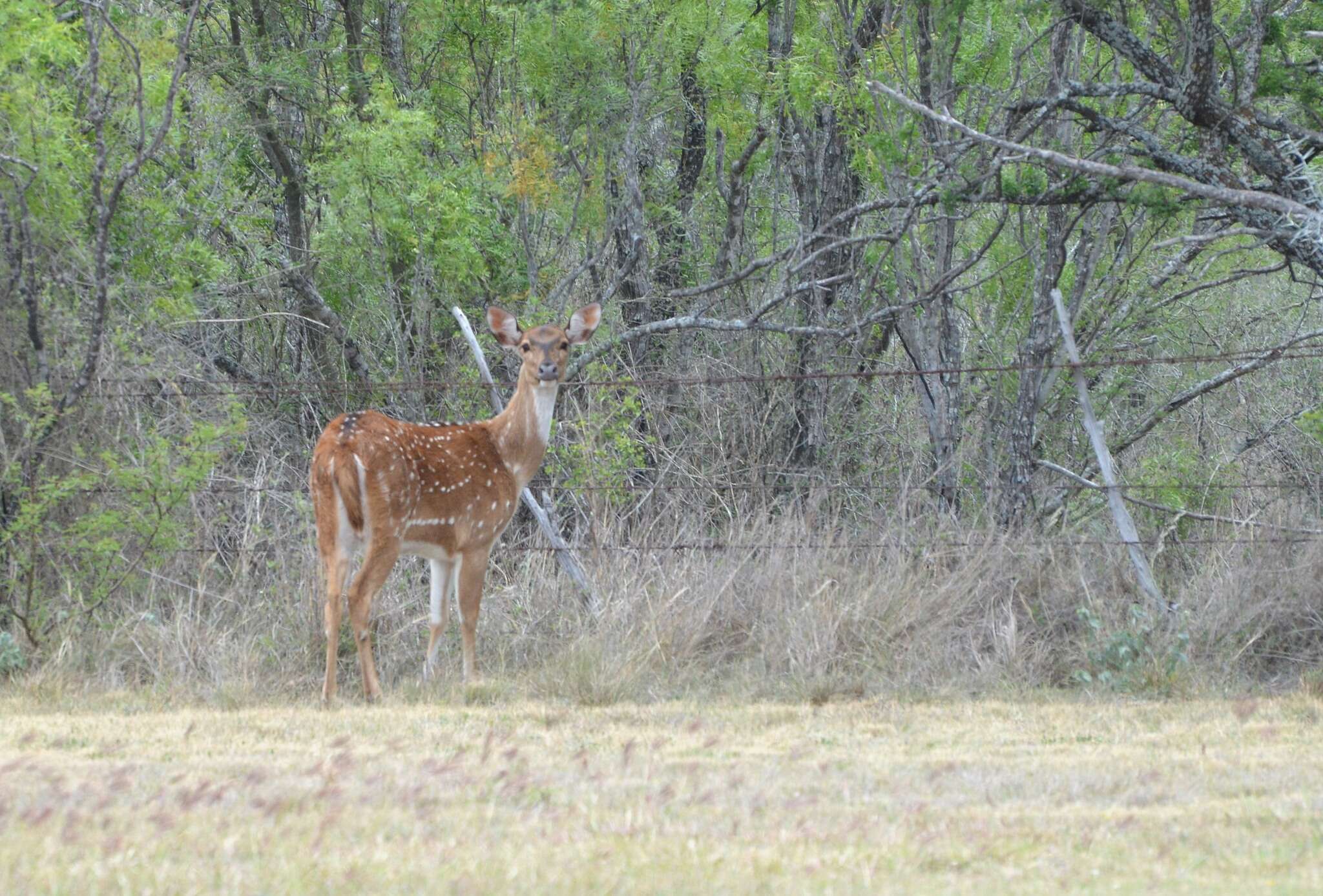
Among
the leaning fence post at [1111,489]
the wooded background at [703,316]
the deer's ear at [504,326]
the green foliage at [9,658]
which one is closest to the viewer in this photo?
the green foliage at [9,658]

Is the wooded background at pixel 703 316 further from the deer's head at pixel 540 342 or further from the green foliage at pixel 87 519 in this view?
the deer's head at pixel 540 342

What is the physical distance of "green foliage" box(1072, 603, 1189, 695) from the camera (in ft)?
28.8

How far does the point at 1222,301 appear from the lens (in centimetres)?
1617

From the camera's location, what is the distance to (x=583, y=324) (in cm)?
1036

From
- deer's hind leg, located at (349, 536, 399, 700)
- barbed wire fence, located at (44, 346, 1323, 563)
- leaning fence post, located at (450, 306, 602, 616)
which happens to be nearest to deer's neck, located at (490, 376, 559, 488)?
leaning fence post, located at (450, 306, 602, 616)

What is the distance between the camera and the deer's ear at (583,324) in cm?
1027

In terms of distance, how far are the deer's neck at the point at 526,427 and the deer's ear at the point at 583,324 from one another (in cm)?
40

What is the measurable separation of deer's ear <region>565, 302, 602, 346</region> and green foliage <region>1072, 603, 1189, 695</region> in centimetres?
359

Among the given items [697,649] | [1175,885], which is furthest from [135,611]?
[1175,885]

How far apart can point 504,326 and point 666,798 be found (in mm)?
4919

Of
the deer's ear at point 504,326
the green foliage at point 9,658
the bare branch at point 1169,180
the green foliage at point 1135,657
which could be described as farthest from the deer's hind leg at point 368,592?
the green foliage at point 1135,657

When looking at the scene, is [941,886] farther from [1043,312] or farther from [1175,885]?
[1043,312]

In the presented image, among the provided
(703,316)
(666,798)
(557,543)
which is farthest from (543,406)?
(703,316)

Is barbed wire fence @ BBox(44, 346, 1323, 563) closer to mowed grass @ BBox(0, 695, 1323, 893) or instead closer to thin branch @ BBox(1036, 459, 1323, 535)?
thin branch @ BBox(1036, 459, 1323, 535)
